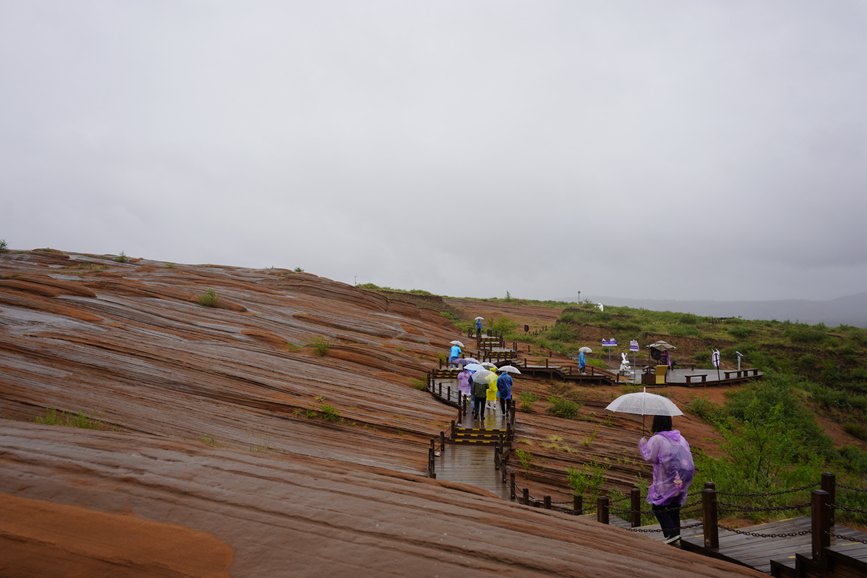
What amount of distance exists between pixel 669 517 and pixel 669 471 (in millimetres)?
839

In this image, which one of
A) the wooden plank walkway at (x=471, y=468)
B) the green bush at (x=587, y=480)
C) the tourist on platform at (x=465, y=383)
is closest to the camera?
the wooden plank walkway at (x=471, y=468)

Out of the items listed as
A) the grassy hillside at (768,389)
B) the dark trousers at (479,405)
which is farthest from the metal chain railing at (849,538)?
the dark trousers at (479,405)

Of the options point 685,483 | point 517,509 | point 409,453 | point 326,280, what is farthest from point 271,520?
point 326,280

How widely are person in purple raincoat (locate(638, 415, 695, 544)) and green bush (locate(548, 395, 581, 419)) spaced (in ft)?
51.1

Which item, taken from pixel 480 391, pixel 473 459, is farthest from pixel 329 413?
pixel 480 391

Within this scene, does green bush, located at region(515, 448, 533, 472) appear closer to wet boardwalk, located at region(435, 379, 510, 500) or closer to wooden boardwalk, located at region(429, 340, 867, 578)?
wet boardwalk, located at region(435, 379, 510, 500)

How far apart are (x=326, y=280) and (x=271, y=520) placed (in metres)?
38.6

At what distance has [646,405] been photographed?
9945 millimetres

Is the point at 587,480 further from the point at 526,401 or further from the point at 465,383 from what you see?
the point at 526,401

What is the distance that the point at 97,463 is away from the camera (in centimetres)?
555

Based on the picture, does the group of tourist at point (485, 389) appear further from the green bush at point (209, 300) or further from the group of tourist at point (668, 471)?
the green bush at point (209, 300)

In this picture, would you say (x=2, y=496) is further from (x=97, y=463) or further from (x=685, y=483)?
(x=685, y=483)

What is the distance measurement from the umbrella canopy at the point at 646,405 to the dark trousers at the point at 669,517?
1690 millimetres

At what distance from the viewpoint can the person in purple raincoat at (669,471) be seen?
7.74 m
